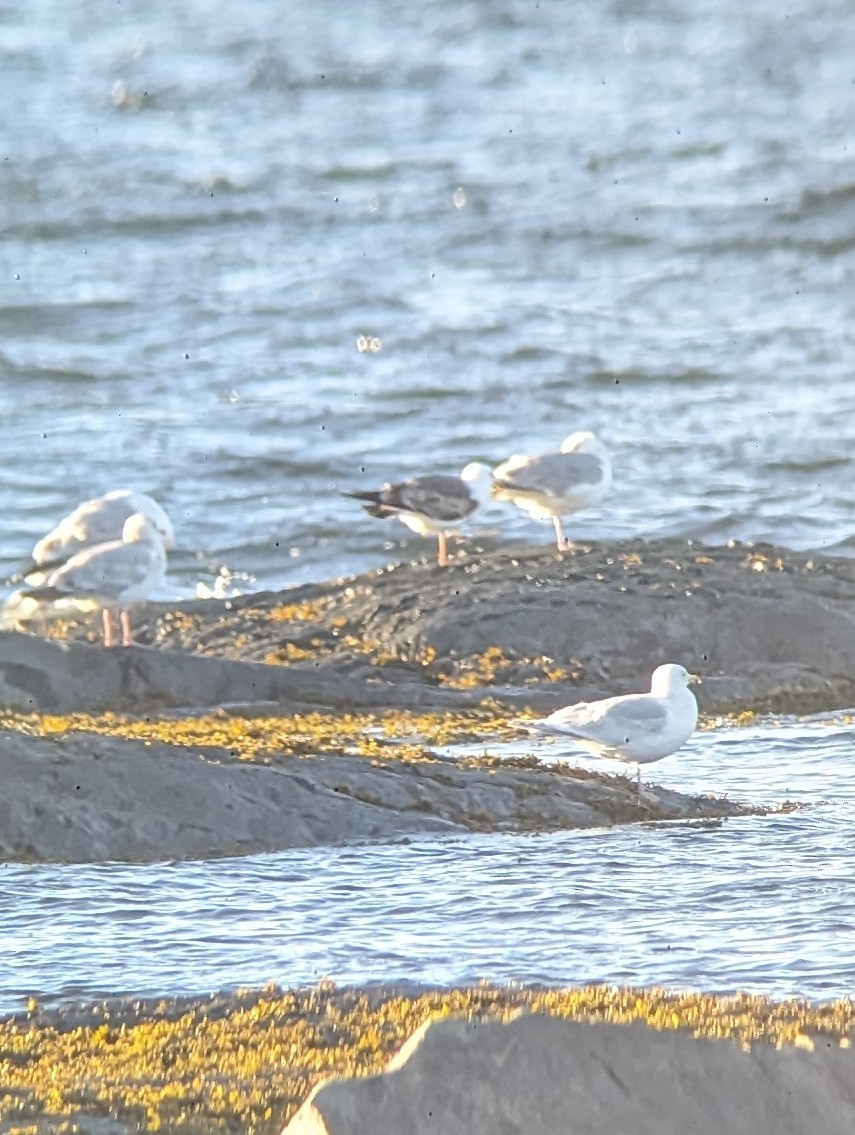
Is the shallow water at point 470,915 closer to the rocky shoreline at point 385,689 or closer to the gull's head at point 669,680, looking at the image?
the rocky shoreline at point 385,689

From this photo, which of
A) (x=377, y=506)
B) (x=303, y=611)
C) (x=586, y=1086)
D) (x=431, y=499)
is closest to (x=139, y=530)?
(x=303, y=611)

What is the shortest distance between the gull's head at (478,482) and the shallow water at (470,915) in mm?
7014

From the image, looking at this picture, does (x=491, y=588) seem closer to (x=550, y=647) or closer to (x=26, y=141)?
(x=550, y=647)

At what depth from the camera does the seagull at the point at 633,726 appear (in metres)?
10.8

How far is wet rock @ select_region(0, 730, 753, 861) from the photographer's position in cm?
970

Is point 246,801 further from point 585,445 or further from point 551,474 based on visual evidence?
point 585,445

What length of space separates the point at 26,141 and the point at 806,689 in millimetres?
29846

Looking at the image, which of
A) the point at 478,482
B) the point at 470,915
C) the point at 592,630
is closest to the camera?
the point at 470,915

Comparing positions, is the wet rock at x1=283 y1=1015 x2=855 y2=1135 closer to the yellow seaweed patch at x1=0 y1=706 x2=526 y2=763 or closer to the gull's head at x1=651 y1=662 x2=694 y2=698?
the yellow seaweed patch at x1=0 y1=706 x2=526 y2=763

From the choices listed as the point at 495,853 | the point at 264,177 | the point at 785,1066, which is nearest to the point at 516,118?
the point at 264,177

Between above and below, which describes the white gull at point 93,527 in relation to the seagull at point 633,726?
below

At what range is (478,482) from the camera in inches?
676

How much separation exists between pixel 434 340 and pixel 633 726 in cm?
1905

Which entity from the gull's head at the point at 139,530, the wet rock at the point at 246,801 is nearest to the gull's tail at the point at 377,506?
the gull's head at the point at 139,530
